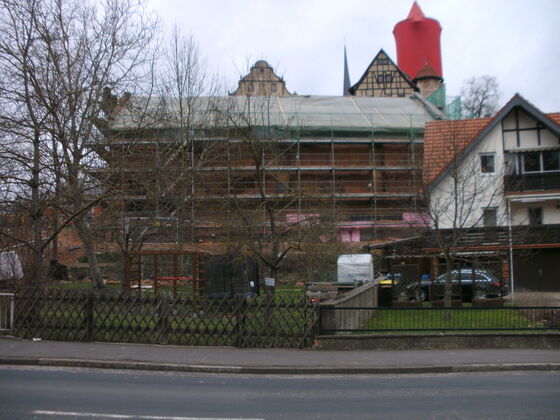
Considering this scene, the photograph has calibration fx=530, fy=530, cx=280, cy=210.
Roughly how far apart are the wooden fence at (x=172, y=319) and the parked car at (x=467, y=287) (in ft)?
35.9

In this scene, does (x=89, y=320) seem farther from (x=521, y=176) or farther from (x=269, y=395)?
(x=521, y=176)

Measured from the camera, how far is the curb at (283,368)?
11.2 m

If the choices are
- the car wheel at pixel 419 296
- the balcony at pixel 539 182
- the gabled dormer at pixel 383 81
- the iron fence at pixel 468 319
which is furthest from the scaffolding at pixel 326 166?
the gabled dormer at pixel 383 81

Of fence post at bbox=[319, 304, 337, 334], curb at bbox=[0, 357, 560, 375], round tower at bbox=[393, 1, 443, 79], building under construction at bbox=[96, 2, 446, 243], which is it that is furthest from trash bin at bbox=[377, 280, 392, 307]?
round tower at bbox=[393, 1, 443, 79]

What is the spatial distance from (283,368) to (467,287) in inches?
573

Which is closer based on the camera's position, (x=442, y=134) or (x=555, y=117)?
(x=442, y=134)

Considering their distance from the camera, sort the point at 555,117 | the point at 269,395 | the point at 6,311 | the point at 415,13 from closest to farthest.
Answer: the point at 269,395 < the point at 6,311 < the point at 555,117 < the point at 415,13

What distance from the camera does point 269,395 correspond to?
902 cm

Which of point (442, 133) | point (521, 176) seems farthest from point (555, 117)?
point (442, 133)

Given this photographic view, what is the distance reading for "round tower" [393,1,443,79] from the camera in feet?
265

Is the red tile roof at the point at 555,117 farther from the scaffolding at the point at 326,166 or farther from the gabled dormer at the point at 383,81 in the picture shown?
the gabled dormer at the point at 383,81

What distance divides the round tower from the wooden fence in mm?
73680

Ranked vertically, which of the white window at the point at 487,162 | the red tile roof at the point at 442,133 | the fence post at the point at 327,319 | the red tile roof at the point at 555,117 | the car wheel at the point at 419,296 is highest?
the red tile roof at the point at 555,117

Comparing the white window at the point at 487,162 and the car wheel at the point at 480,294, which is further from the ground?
the white window at the point at 487,162
